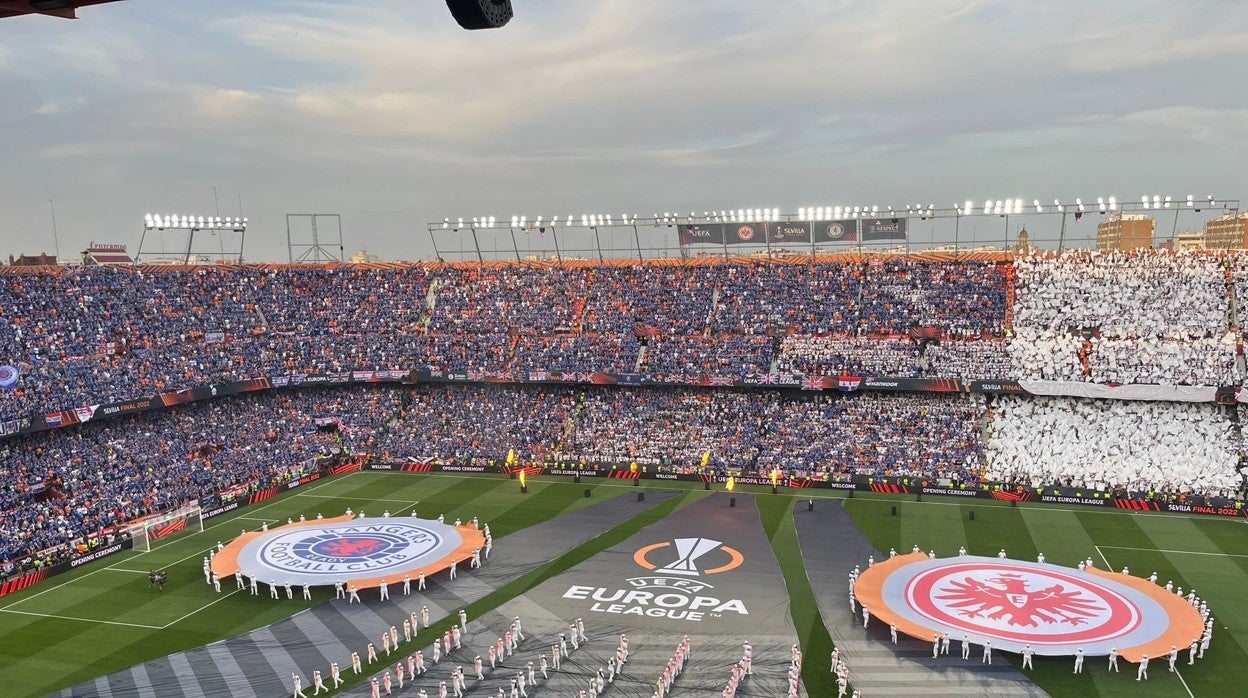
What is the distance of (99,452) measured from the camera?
1729 inches

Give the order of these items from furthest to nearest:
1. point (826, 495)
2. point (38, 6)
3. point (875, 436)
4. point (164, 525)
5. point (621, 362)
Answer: point (621, 362) → point (875, 436) → point (826, 495) → point (164, 525) → point (38, 6)

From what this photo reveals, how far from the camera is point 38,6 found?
9.09 metres

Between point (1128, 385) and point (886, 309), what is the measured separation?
48.5ft

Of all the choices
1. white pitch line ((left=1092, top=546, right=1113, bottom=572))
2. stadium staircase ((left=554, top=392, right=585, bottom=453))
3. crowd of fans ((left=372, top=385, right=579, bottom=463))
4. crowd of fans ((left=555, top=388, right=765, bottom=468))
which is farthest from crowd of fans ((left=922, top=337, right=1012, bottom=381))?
crowd of fans ((left=372, top=385, right=579, bottom=463))

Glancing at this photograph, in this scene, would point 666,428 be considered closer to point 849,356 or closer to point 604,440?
A: point 604,440

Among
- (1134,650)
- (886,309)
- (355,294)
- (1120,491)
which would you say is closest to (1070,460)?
(1120,491)

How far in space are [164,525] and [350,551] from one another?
11508 millimetres

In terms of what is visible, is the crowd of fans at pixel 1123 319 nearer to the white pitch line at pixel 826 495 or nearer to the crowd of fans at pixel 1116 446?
Answer: the crowd of fans at pixel 1116 446

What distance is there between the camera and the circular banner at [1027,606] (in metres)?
26.0

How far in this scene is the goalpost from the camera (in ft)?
128

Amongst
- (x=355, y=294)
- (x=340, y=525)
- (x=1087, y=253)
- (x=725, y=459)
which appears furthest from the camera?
(x=355, y=294)

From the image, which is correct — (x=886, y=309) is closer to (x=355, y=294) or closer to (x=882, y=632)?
(x=882, y=632)

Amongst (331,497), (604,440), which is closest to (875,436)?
(604,440)

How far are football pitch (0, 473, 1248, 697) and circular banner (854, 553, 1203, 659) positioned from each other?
0.72 meters
